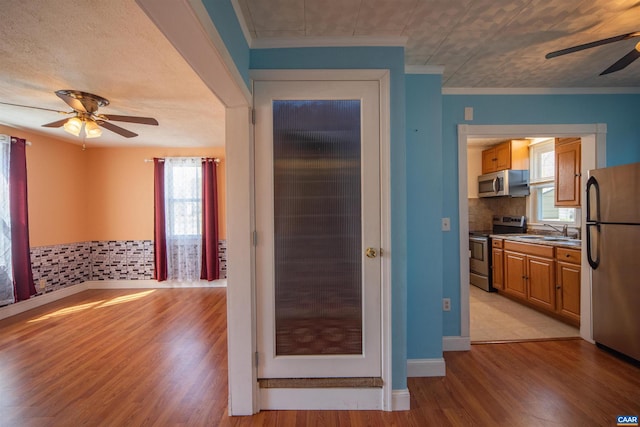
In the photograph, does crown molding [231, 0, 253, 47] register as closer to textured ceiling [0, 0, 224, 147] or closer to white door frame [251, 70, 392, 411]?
white door frame [251, 70, 392, 411]

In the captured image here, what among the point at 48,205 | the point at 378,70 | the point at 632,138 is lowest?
the point at 48,205

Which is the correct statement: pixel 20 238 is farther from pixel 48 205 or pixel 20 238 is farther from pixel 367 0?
pixel 367 0

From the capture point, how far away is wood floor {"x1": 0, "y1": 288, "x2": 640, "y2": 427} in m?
1.76

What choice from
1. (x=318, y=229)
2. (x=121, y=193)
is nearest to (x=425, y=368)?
(x=318, y=229)

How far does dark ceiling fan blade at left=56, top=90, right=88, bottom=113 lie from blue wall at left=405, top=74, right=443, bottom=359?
289 centimetres

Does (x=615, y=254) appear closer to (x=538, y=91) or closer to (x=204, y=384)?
(x=538, y=91)

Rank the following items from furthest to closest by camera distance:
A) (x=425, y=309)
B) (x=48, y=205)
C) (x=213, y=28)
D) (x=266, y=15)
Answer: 1. (x=48, y=205)
2. (x=425, y=309)
3. (x=266, y=15)
4. (x=213, y=28)

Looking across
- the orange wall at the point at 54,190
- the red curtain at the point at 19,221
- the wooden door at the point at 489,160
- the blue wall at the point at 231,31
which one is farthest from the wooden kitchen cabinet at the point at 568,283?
the orange wall at the point at 54,190

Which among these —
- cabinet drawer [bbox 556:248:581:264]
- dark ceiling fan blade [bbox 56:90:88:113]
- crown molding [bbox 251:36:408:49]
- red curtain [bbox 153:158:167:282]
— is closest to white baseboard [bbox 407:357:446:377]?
cabinet drawer [bbox 556:248:581:264]

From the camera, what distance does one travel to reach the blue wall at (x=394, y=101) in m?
1.84

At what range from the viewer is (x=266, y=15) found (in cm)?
163

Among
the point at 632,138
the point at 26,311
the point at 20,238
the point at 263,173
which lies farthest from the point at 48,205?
the point at 632,138

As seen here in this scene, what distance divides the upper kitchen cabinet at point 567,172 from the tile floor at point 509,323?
4.67ft

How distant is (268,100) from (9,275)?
4.23 meters
